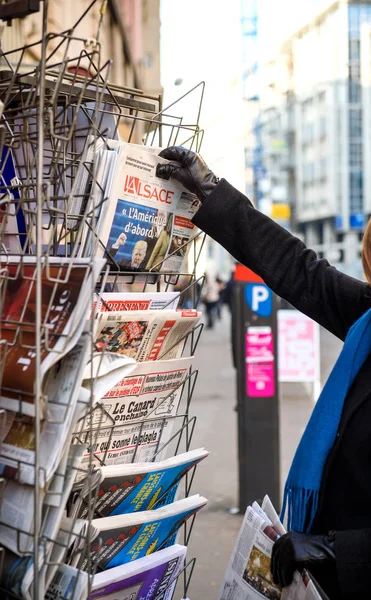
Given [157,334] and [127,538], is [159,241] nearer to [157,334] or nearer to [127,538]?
[157,334]

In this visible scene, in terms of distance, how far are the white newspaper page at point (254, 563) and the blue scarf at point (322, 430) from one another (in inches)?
3.6

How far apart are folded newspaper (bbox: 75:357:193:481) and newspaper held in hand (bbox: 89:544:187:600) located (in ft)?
0.78

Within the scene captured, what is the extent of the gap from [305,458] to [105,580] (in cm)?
55

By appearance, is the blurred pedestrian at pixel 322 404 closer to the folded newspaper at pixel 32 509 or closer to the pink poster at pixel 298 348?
the folded newspaper at pixel 32 509

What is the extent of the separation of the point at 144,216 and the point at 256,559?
3.01 feet

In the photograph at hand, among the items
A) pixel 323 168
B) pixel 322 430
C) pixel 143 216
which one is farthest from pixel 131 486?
pixel 323 168

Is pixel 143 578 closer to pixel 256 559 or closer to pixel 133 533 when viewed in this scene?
pixel 133 533

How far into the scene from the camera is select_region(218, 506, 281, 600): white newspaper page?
75.7 inches

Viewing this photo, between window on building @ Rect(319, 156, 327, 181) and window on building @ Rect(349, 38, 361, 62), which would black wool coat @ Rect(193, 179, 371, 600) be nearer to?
window on building @ Rect(319, 156, 327, 181)

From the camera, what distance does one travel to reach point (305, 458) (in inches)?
73.5

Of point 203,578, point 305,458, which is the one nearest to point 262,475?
point 203,578

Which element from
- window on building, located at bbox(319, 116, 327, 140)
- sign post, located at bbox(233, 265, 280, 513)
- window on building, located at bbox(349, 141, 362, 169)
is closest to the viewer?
sign post, located at bbox(233, 265, 280, 513)

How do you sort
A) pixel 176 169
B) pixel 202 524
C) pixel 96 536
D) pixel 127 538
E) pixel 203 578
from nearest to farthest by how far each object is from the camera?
pixel 96 536, pixel 127 538, pixel 176 169, pixel 203 578, pixel 202 524

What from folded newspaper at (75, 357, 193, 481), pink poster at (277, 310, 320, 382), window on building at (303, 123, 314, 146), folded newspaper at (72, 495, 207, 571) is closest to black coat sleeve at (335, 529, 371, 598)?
folded newspaper at (72, 495, 207, 571)
